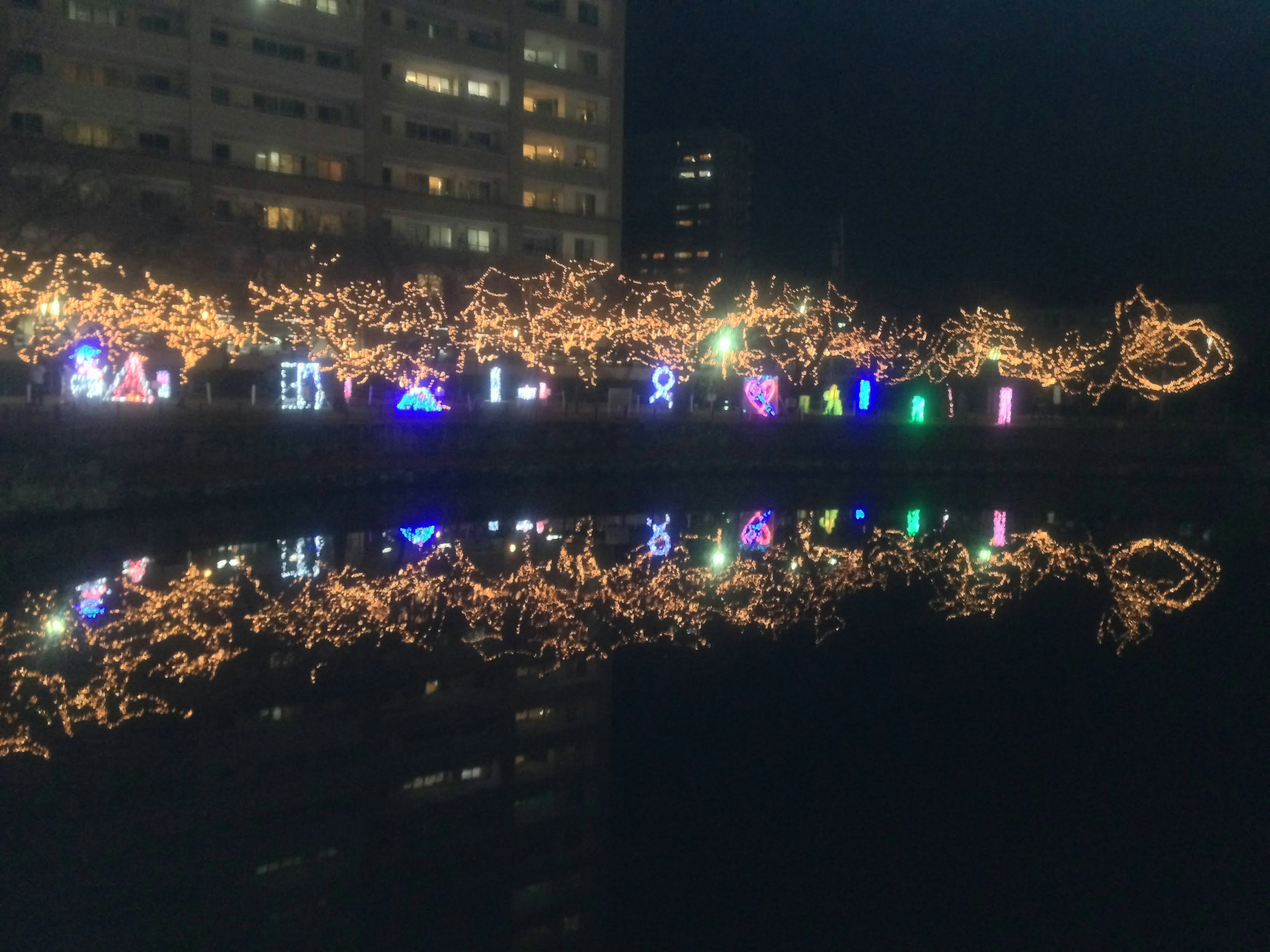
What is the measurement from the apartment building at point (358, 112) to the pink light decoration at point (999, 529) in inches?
1113

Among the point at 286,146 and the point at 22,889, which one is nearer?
the point at 22,889

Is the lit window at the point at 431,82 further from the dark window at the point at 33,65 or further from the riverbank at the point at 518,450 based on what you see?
the riverbank at the point at 518,450

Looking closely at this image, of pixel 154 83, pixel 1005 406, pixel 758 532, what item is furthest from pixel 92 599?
pixel 154 83

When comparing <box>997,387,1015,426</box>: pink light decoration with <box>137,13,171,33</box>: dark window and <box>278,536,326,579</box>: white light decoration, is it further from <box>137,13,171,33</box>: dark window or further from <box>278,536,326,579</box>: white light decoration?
<box>137,13,171,33</box>: dark window

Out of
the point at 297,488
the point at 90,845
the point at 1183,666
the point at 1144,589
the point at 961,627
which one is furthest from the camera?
the point at 297,488

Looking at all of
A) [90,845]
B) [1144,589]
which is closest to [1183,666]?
[1144,589]

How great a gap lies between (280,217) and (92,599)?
3729 centimetres

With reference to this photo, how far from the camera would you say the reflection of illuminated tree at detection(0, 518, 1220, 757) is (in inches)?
485

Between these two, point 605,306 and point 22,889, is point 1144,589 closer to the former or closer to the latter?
point 22,889

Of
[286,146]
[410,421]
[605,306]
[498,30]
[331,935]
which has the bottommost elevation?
[331,935]

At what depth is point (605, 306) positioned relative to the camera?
47125 millimetres

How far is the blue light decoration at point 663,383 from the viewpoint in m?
45.6

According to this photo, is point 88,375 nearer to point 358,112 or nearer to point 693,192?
point 358,112

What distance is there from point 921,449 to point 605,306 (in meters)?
15.1
